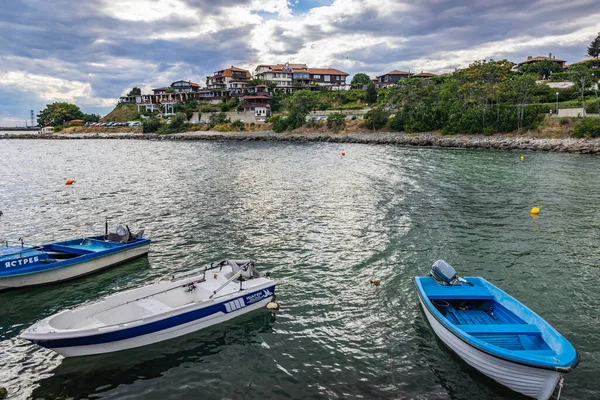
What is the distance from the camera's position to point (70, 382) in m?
10.4

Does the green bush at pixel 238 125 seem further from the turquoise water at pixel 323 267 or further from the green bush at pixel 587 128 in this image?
the green bush at pixel 587 128

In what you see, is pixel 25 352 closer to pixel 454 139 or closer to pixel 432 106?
pixel 454 139

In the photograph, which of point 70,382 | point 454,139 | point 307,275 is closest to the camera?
point 70,382

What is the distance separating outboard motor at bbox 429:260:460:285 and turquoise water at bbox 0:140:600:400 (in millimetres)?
1520

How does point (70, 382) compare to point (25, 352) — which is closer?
point (70, 382)

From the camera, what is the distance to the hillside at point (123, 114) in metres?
185

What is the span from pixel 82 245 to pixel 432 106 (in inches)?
3727

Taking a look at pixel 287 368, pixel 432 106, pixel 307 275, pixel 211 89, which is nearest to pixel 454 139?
pixel 432 106

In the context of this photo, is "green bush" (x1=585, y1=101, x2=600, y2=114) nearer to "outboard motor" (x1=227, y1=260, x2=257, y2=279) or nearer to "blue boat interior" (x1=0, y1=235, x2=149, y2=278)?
"outboard motor" (x1=227, y1=260, x2=257, y2=279)

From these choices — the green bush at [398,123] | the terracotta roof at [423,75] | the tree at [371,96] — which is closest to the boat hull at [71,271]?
the green bush at [398,123]

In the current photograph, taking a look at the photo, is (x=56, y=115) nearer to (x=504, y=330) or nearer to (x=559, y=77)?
(x=559, y=77)

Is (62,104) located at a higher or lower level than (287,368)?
higher

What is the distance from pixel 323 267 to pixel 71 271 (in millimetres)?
11474

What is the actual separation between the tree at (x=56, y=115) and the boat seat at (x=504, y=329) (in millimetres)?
220114
